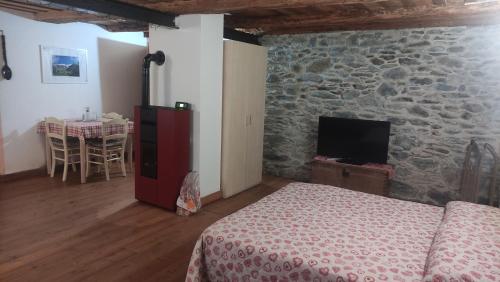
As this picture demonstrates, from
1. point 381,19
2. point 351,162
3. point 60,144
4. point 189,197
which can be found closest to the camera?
point 189,197

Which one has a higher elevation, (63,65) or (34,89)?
(63,65)

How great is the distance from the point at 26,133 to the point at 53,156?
48cm

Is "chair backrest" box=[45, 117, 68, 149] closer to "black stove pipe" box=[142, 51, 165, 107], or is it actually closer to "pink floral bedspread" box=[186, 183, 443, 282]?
"black stove pipe" box=[142, 51, 165, 107]

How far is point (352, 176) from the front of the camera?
175 inches

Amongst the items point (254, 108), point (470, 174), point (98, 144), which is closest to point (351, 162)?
point (470, 174)

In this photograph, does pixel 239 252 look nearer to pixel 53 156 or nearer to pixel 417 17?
pixel 417 17

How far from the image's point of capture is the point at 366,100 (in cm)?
468

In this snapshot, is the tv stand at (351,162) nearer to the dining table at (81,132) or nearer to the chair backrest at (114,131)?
the chair backrest at (114,131)

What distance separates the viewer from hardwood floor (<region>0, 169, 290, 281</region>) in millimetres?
2568

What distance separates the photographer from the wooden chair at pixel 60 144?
A: 15.3 feet

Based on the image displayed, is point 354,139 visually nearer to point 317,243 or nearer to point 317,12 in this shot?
point 317,12

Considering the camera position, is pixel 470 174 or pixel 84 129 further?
pixel 84 129

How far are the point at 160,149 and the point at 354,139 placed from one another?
2.52m

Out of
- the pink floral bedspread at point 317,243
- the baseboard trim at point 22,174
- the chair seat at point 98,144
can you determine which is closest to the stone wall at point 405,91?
the pink floral bedspread at point 317,243
